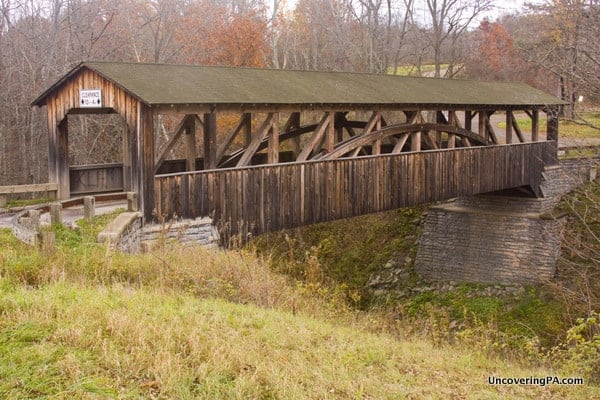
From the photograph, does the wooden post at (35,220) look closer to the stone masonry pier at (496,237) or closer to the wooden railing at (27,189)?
the wooden railing at (27,189)

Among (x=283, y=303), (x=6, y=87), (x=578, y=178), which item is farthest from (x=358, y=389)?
(x=6, y=87)

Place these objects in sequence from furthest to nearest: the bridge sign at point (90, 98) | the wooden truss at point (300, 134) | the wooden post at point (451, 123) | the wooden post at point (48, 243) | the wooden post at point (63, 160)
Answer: the wooden post at point (451, 123)
the wooden post at point (63, 160)
the wooden truss at point (300, 134)
the bridge sign at point (90, 98)
the wooden post at point (48, 243)

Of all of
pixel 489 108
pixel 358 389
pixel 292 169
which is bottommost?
pixel 358 389

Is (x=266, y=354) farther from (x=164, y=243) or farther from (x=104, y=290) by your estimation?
(x=164, y=243)

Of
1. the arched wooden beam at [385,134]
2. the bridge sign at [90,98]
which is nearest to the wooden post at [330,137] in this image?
the arched wooden beam at [385,134]

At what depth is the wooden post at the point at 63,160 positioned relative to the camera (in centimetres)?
1320

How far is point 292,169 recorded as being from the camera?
13.1 metres

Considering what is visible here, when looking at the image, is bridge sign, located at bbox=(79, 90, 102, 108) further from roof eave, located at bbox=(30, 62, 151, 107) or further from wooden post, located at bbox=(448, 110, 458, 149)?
wooden post, located at bbox=(448, 110, 458, 149)

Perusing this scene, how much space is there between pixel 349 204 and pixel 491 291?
25.0ft

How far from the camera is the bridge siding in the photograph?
463 inches

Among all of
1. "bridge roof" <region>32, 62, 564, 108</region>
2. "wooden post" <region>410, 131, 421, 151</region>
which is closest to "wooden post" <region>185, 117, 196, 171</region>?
"bridge roof" <region>32, 62, 564, 108</region>

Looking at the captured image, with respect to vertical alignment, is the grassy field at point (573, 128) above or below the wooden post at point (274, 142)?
above

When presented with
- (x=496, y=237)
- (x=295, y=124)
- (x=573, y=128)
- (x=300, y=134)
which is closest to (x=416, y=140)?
(x=300, y=134)

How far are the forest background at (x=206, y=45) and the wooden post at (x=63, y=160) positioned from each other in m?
7.18
